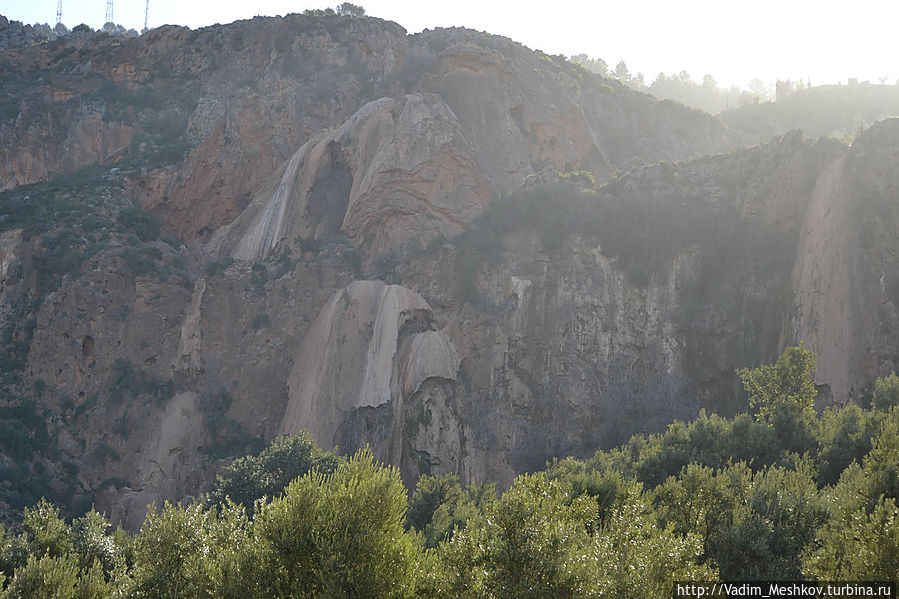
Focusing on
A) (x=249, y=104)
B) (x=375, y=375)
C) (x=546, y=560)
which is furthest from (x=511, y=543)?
(x=249, y=104)

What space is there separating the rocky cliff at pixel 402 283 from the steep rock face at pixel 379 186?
14 cm

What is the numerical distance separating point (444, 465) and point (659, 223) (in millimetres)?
15846

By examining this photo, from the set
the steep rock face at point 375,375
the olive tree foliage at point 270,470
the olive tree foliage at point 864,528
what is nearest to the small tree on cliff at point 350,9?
the steep rock face at point 375,375

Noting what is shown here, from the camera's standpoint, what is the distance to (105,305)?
1465 inches

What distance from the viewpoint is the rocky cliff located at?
31.6m

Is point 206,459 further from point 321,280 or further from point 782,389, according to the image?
point 782,389

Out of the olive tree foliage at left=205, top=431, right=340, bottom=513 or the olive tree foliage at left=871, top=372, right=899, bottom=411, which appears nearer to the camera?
the olive tree foliage at left=871, top=372, right=899, bottom=411

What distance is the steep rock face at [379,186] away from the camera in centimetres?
3944

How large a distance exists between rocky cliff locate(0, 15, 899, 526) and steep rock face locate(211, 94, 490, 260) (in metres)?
0.14

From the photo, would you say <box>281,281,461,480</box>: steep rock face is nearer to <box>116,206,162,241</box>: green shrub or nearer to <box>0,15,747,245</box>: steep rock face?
<box>116,206,162,241</box>: green shrub

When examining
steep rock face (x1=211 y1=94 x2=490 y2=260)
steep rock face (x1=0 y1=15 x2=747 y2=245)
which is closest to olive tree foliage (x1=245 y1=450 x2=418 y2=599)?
steep rock face (x1=211 y1=94 x2=490 y2=260)

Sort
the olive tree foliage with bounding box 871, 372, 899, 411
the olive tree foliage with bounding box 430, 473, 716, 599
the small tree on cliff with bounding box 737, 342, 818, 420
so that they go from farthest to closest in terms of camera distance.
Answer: the small tree on cliff with bounding box 737, 342, 818, 420 → the olive tree foliage with bounding box 871, 372, 899, 411 → the olive tree foliage with bounding box 430, 473, 716, 599

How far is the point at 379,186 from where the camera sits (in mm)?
39406

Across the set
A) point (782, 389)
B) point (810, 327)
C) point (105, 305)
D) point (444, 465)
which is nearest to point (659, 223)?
point (810, 327)
